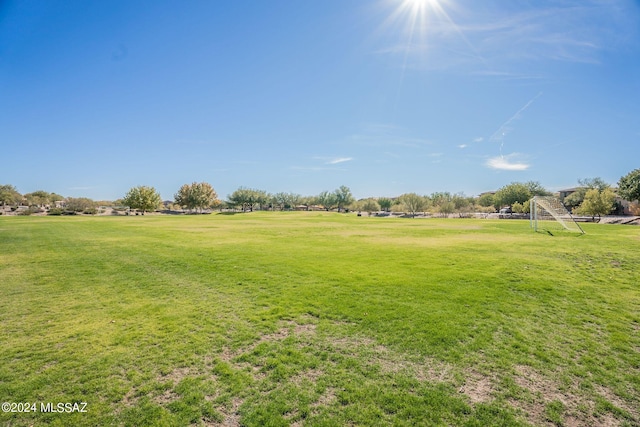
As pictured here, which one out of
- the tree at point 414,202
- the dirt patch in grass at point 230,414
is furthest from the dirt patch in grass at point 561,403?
the tree at point 414,202

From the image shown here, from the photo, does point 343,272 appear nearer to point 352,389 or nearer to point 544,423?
point 352,389

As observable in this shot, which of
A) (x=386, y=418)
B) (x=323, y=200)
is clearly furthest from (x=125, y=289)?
(x=323, y=200)

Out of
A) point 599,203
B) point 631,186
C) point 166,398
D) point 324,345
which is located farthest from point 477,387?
point 599,203

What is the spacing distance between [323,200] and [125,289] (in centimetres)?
15296

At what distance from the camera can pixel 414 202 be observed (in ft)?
340

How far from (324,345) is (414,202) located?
336 ft

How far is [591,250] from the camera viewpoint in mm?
20031

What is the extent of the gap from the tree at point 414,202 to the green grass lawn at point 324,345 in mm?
90064

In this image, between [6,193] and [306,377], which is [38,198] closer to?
[6,193]

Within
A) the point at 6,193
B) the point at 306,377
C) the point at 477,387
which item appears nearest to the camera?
the point at 477,387

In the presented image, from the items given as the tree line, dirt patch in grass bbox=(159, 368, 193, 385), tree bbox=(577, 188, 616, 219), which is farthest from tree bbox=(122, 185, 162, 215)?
tree bbox=(577, 188, 616, 219)

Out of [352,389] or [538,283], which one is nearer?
[352,389]

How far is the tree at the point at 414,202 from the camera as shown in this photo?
103m

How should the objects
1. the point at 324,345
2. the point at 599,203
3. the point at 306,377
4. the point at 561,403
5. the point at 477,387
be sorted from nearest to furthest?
the point at 561,403, the point at 477,387, the point at 306,377, the point at 324,345, the point at 599,203
